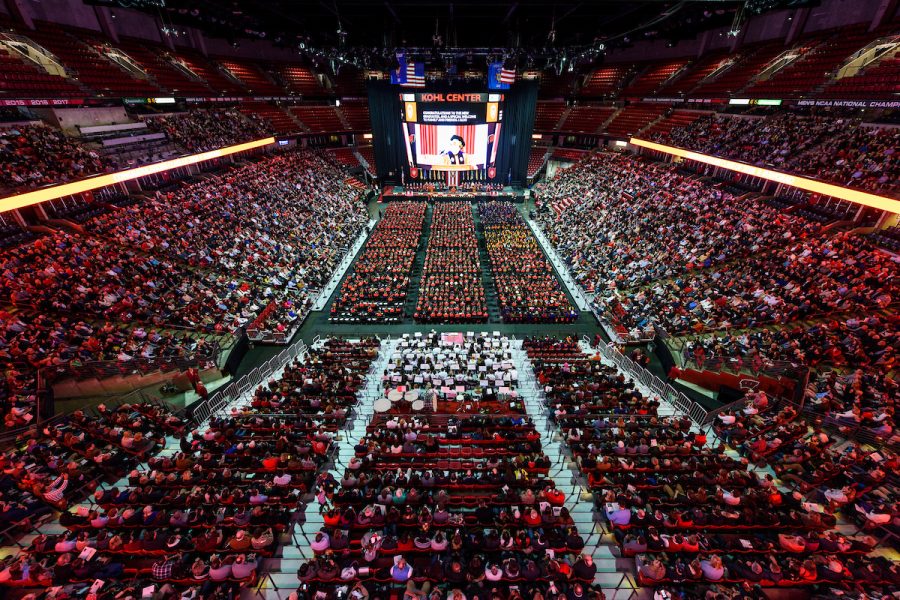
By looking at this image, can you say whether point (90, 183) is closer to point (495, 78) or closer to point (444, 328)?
point (444, 328)

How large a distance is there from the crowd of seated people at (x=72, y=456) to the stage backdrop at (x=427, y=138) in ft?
131

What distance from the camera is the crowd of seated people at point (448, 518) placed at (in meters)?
7.57

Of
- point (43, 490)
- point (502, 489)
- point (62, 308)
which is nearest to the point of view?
point (43, 490)

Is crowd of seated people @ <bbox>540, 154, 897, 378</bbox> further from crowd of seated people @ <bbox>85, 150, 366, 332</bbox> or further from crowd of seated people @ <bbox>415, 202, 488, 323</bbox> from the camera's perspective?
crowd of seated people @ <bbox>85, 150, 366, 332</bbox>

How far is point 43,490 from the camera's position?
909cm

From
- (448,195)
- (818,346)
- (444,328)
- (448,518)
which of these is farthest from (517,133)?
(448,518)

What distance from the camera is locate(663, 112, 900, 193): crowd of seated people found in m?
19.7

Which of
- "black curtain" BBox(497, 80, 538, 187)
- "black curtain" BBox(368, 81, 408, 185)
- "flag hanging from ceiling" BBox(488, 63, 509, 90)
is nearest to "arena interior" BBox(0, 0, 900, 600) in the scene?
"flag hanging from ceiling" BBox(488, 63, 509, 90)

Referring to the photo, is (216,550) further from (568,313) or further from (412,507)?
(568,313)

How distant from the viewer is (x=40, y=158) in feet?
67.7

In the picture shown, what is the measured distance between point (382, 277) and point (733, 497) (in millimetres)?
20944

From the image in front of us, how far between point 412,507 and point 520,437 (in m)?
4.21

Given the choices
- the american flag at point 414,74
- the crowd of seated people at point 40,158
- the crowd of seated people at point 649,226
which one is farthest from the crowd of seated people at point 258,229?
the crowd of seated people at point 649,226

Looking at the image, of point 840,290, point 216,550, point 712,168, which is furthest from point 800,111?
point 216,550
